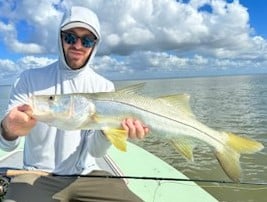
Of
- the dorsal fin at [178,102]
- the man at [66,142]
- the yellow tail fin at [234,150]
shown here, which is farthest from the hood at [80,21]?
the yellow tail fin at [234,150]

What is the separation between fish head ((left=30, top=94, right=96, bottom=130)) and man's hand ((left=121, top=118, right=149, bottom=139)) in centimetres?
23

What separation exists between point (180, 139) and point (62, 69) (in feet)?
3.88

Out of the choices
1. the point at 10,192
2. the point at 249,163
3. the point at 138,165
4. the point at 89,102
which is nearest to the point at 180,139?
the point at 89,102

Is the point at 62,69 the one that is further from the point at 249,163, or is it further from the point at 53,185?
the point at 249,163

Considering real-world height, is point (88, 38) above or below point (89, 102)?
above

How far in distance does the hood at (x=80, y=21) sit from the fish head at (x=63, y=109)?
772 millimetres

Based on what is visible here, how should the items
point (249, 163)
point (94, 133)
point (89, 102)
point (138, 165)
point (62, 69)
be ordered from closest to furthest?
1. point (89, 102)
2. point (94, 133)
3. point (62, 69)
4. point (138, 165)
5. point (249, 163)

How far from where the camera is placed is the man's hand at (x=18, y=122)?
7.72 ft

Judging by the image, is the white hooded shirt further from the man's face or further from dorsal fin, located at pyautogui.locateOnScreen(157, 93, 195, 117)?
dorsal fin, located at pyautogui.locateOnScreen(157, 93, 195, 117)

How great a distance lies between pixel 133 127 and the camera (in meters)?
2.64

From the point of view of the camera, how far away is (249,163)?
9.80 m

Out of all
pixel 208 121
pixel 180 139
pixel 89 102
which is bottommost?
pixel 180 139

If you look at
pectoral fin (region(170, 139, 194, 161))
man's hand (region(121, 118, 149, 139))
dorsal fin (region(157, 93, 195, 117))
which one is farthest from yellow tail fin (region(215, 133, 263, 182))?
man's hand (region(121, 118, 149, 139))

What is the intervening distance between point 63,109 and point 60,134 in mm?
617
